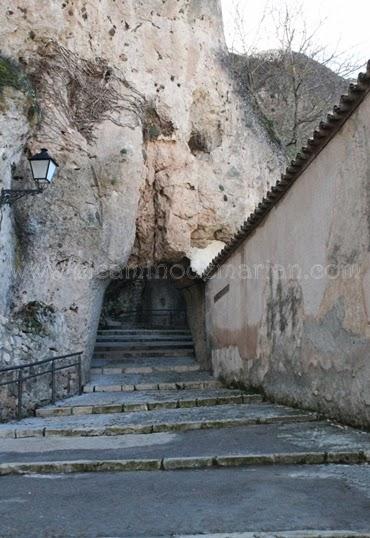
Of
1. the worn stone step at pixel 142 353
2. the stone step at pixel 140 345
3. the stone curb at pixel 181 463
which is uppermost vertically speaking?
the stone step at pixel 140 345

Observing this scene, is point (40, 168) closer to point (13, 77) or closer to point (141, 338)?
point (13, 77)

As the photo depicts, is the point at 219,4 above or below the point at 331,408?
above

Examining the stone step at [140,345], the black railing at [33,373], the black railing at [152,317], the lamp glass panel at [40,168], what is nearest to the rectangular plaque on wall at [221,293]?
the black railing at [33,373]

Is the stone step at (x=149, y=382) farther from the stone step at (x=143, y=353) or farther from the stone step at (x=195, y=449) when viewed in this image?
the stone step at (x=195, y=449)

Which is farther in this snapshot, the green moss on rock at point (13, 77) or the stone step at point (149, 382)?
the stone step at point (149, 382)

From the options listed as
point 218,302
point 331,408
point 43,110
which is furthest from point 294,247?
point 43,110

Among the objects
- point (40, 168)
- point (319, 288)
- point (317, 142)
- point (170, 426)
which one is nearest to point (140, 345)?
point (40, 168)

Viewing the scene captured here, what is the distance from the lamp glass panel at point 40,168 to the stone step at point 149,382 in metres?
4.61

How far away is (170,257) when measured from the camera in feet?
42.8

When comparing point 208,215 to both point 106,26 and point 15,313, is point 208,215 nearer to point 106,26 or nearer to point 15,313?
point 106,26

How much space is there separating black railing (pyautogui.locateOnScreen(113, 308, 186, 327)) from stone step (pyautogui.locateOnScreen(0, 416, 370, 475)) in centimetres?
1544

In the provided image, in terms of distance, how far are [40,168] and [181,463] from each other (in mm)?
4656

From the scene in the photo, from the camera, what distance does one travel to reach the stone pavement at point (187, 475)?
2648mm

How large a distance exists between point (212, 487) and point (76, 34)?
405 inches
